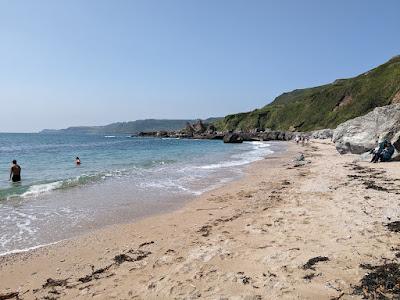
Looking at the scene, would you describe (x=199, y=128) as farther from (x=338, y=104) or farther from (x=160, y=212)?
(x=160, y=212)

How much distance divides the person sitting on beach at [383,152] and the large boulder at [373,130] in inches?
21.3

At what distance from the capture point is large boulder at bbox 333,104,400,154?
23.9 metres

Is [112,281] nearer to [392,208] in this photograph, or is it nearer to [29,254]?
[29,254]

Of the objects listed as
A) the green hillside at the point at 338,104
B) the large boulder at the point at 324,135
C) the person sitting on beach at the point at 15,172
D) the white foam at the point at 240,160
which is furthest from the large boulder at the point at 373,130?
the green hillside at the point at 338,104

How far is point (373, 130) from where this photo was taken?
2628 centimetres

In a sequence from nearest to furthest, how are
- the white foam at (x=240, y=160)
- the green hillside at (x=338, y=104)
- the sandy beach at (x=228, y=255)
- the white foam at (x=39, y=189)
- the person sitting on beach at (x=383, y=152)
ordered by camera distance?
the sandy beach at (x=228, y=255) → the white foam at (x=39, y=189) → the person sitting on beach at (x=383, y=152) → the white foam at (x=240, y=160) → the green hillside at (x=338, y=104)

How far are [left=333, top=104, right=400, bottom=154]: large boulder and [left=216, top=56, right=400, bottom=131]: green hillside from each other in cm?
5230

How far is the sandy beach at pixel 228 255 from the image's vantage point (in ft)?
20.8

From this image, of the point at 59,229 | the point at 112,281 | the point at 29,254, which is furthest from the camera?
the point at 59,229

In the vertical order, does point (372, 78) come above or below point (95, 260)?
above

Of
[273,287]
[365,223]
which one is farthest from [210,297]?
[365,223]

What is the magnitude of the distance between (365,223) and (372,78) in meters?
106

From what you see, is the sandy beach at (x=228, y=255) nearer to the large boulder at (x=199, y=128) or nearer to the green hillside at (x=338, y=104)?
the green hillside at (x=338, y=104)

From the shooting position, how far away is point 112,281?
23.5ft
